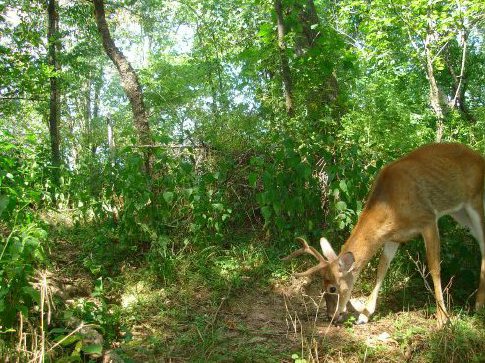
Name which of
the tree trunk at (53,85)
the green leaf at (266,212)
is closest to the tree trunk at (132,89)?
the tree trunk at (53,85)

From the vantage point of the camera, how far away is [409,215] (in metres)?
5.16

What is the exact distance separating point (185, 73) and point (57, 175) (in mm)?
Answer: 15953

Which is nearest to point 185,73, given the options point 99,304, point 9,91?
point 9,91

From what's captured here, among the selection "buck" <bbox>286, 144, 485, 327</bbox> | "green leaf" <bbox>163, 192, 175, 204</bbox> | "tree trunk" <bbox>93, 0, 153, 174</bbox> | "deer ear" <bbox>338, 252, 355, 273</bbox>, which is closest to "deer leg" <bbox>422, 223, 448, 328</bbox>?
"buck" <bbox>286, 144, 485, 327</bbox>

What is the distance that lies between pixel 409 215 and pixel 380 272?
2.52 ft

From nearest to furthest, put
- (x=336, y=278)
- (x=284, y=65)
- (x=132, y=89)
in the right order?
(x=336, y=278) → (x=284, y=65) → (x=132, y=89)

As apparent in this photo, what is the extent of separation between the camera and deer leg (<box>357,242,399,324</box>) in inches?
204

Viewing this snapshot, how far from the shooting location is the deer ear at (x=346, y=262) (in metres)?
5.00

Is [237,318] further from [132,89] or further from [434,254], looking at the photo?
[132,89]

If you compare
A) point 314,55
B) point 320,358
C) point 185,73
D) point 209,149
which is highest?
point 185,73

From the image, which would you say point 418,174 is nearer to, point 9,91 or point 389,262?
point 389,262

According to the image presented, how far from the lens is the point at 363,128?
6781mm

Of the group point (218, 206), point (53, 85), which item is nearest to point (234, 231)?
point (218, 206)

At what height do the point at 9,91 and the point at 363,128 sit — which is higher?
the point at 9,91
